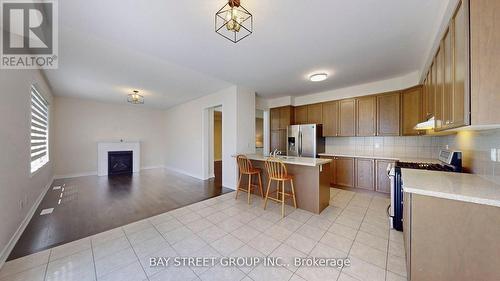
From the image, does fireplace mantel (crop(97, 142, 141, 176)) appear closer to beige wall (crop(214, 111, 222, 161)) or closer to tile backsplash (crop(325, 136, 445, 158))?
beige wall (crop(214, 111, 222, 161))

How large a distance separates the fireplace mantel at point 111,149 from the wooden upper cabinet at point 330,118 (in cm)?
660

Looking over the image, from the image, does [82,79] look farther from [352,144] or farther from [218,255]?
[352,144]

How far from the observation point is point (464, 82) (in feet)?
4.16

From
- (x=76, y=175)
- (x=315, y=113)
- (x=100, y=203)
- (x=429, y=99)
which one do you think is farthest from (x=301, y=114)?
(x=76, y=175)

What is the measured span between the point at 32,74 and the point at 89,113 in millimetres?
3520

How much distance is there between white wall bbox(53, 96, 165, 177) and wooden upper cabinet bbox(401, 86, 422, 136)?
26.7ft

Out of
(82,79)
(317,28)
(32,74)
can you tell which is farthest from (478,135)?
(82,79)

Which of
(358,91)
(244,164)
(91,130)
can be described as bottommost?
(244,164)

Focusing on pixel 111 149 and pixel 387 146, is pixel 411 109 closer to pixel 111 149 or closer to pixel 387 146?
pixel 387 146

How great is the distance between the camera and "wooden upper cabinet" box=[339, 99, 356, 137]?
166 inches

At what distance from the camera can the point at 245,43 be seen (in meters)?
2.39

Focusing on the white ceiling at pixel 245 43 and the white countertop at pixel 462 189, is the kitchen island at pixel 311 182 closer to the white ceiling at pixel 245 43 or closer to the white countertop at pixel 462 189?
the white countertop at pixel 462 189

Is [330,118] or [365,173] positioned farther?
[330,118]

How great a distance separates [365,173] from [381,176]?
0.95 ft
